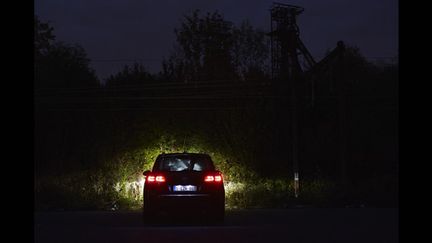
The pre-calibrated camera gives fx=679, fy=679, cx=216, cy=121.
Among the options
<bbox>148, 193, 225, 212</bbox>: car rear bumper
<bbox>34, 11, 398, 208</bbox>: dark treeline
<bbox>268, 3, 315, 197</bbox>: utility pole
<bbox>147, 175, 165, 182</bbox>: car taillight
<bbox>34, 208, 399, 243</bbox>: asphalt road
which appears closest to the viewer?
<bbox>34, 208, 399, 243</bbox>: asphalt road

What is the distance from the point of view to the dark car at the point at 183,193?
15.5 m

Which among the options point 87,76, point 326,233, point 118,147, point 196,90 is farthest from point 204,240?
point 87,76

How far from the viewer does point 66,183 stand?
2417 centimetres

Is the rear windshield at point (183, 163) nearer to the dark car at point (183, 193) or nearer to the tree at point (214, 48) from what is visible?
the dark car at point (183, 193)

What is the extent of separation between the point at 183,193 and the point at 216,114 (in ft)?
40.0

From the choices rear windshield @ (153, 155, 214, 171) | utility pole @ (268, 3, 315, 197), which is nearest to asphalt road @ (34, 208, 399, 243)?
rear windshield @ (153, 155, 214, 171)

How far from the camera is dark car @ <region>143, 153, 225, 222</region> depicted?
15539 millimetres

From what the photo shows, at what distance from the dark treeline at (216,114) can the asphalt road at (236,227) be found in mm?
5517

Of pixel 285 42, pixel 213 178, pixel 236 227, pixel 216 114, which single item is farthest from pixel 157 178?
pixel 285 42

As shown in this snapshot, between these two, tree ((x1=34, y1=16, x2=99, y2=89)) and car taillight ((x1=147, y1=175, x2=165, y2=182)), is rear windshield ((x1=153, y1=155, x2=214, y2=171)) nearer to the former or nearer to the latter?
car taillight ((x1=147, y1=175, x2=165, y2=182))

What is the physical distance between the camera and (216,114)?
90.4ft

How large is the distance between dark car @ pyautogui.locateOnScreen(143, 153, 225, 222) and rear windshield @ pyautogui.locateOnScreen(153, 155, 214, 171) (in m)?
0.17

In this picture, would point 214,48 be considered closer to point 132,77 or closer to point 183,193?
point 132,77

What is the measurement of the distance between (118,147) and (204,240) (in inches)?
554
